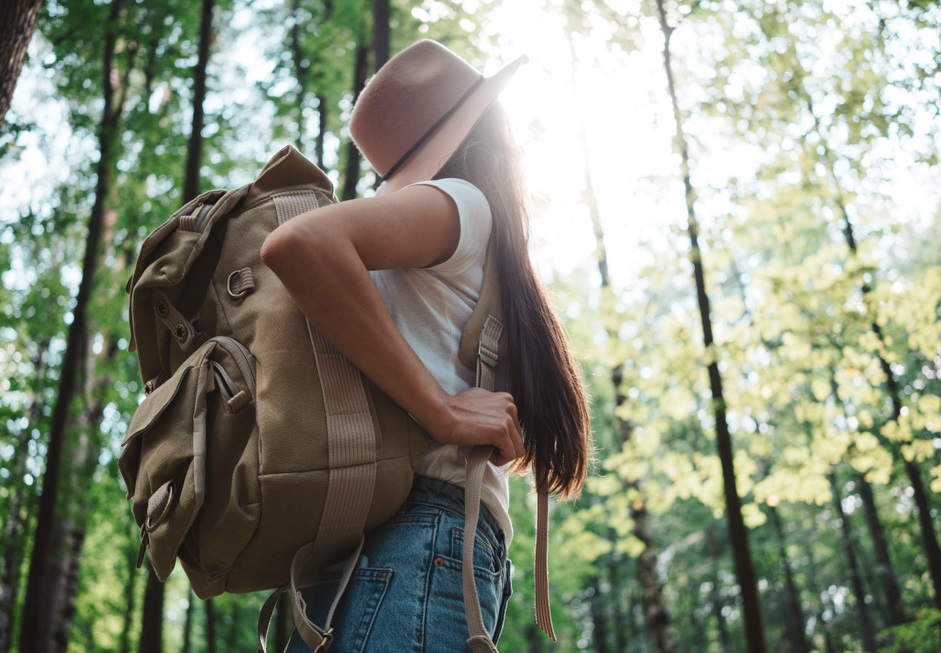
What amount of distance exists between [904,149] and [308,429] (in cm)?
840

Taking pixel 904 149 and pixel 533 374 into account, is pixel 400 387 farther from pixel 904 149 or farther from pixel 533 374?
pixel 904 149

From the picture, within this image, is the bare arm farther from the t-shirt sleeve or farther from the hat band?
the hat band

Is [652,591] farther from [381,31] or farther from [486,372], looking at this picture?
[486,372]

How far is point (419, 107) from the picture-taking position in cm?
166

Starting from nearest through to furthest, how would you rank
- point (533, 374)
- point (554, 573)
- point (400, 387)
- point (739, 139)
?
point (400, 387) → point (533, 374) → point (739, 139) → point (554, 573)

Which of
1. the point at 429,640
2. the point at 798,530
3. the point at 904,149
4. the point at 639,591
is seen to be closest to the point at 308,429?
the point at 429,640

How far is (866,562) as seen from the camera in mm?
30250

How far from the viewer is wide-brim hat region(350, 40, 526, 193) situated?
1629 millimetres

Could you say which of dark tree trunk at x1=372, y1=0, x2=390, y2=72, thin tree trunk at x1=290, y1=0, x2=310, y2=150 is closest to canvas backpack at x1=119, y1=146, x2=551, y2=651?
dark tree trunk at x1=372, y1=0, x2=390, y2=72

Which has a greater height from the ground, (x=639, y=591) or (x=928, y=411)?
(x=639, y=591)

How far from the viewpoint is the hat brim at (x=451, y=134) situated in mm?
1582

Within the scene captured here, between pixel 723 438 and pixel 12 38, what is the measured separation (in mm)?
5800

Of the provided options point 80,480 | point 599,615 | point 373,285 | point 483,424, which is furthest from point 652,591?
point 599,615

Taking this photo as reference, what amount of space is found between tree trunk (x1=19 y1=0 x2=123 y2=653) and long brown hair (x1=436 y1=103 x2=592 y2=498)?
711cm
